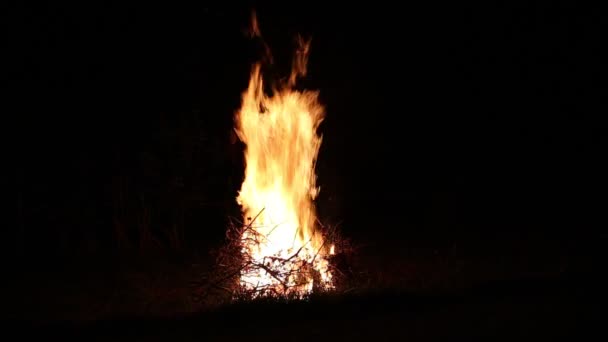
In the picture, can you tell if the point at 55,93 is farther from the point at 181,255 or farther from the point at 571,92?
the point at 571,92

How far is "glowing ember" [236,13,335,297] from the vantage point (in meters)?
8.00

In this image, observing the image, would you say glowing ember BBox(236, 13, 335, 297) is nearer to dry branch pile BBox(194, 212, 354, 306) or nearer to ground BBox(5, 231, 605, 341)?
dry branch pile BBox(194, 212, 354, 306)

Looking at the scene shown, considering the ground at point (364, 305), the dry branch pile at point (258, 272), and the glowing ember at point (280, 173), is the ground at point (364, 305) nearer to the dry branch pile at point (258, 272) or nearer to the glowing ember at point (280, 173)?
the dry branch pile at point (258, 272)

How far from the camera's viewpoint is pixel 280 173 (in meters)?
8.13

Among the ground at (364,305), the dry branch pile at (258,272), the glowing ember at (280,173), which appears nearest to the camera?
the ground at (364,305)

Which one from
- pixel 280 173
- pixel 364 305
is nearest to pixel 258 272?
pixel 280 173

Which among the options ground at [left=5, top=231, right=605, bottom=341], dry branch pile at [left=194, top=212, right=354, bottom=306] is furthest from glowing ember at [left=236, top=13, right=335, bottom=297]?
ground at [left=5, top=231, right=605, bottom=341]

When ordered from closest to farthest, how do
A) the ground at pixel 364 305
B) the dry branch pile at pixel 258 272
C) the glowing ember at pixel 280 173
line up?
the ground at pixel 364 305, the dry branch pile at pixel 258 272, the glowing ember at pixel 280 173

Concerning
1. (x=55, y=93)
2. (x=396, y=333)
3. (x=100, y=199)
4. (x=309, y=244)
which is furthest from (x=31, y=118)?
(x=396, y=333)

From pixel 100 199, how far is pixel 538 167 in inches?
392

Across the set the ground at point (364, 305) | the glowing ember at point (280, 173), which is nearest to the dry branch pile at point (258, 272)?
the glowing ember at point (280, 173)

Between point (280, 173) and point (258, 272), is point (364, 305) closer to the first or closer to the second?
point (258, 272)

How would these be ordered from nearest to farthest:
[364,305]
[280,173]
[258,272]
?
[364,305]
[258,272]
[280,173]

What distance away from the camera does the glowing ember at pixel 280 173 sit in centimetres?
800
